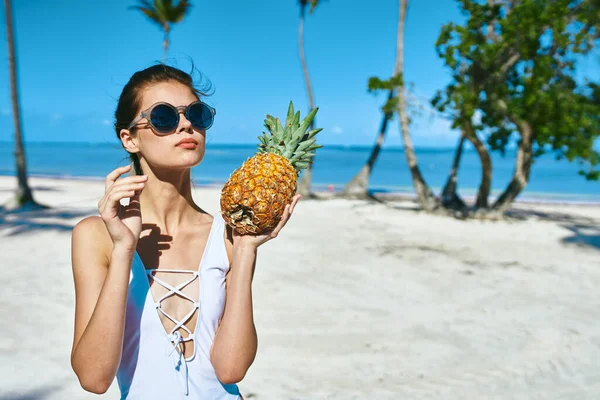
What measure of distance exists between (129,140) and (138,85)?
0.81 feet

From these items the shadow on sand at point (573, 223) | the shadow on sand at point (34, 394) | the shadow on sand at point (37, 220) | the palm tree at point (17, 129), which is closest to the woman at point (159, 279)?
the shadow on sand at point (34, 394)

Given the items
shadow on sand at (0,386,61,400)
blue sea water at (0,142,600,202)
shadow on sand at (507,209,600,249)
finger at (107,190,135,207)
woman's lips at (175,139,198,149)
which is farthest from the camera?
blue sea water at (0,142,600,202)

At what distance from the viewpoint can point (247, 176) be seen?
6.66ft

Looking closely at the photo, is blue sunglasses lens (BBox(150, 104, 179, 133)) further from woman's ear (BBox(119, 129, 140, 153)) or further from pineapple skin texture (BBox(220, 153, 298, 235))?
pineapple skin texture (BBox(220, 153, 298, 235))

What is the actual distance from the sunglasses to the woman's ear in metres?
0.05

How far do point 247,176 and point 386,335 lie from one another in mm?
4702

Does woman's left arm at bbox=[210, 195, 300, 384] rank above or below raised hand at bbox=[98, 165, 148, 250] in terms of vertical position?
below

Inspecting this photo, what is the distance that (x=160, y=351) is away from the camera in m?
1.87

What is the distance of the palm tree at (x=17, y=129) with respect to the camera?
1408 centimetres

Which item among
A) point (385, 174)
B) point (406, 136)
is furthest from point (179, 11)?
point (385, 174)

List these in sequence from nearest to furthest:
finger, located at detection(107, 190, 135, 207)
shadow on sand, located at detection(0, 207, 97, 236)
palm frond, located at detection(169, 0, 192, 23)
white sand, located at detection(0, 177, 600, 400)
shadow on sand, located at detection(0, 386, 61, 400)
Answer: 1. finger, located at detection(107, 190, 135, 207)
2. shadow on sand, located at detection(0, 386, 61, 400)
3. white sand, located at detection(0, 177, 600, 400)
4. shadow on sand, located at detection(0, 207, 97, 236)
5. palm frond, located at detection(169, 0, 192, 23)

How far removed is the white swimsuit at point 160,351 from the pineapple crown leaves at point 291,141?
2.58ft

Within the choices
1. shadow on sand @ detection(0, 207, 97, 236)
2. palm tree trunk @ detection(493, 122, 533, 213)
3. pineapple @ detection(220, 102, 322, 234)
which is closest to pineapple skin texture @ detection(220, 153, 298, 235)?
pineapple @ detection(220, 102, 322, 234)

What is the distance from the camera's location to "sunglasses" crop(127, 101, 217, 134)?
1923 mm
